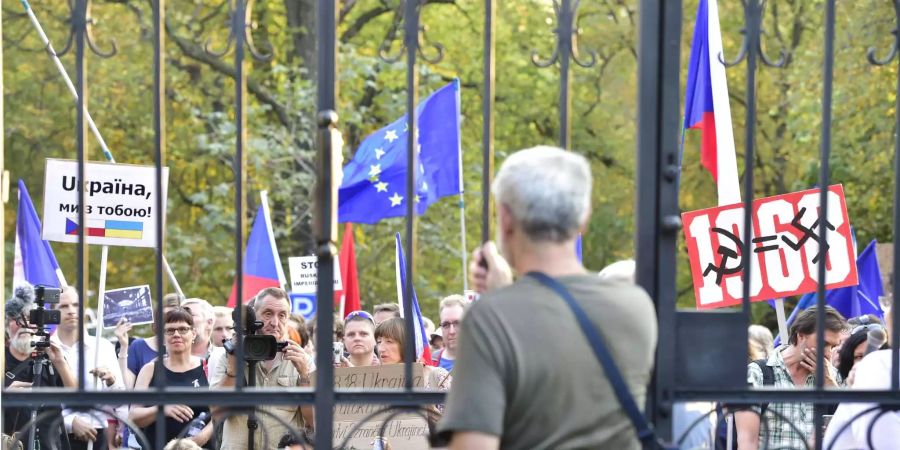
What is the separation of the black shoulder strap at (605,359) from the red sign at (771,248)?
4.04 m

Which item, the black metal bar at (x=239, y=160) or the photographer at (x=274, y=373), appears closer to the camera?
the black metal bar at (x=239, y=160)

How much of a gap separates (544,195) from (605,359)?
37 cm

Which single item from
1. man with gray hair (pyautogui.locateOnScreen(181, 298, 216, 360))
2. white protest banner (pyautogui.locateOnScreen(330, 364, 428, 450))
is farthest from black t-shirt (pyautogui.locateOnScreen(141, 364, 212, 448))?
man with gray hair (pyautogui.locateOnScreen(181, 298, 216, 360))

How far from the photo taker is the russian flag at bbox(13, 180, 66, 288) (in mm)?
9383

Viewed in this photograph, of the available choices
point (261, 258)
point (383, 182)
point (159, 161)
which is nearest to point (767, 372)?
point (383, 182)

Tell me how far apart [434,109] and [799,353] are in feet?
7.90

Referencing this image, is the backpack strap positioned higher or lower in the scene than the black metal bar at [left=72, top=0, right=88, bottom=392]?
lower

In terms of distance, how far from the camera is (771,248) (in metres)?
7.05

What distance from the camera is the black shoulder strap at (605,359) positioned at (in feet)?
9.00

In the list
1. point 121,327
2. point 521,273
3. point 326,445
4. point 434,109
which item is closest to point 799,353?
point 434,109

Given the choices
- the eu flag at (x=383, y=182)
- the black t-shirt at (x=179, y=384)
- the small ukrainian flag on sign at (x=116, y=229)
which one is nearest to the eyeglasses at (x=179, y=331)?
the black t-shirt at (x=179, y=384)

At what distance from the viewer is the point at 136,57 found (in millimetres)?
19219

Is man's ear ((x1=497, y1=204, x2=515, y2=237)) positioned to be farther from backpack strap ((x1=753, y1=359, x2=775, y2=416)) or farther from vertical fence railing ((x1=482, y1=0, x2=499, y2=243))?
backpack strap ((x1=753, y1=359, x2=775, y2=416))

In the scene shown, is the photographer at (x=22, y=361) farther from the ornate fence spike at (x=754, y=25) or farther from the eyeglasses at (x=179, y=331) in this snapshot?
the ornate fence spike at (x=754, y=25)
